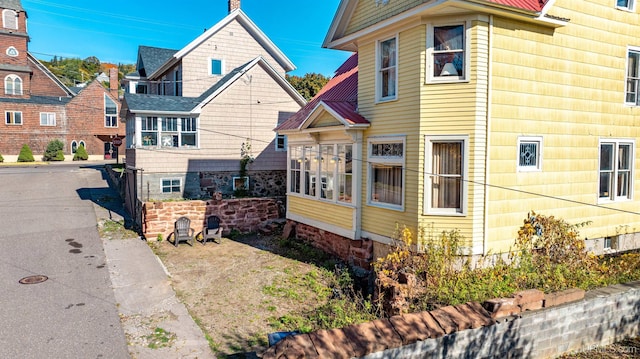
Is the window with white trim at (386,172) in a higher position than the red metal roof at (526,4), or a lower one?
lower

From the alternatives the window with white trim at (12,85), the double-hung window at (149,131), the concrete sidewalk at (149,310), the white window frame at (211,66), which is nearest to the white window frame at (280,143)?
the white window frame at (211,66)

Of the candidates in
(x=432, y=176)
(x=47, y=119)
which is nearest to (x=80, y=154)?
(x=47, y=119)

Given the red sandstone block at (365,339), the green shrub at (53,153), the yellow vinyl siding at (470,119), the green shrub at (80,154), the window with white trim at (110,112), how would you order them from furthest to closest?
the window with white trim at (110,112), the green shrub at (80,154), the green shrub at (53,153), the yellow vinyl siding at (470,119), the red sandstone block at (365,339)

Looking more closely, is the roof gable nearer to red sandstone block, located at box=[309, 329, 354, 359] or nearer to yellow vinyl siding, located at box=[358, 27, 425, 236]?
yellow vinyl siding, located at box=[358, 27, 425, 236]

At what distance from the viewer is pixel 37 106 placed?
40.0 meters

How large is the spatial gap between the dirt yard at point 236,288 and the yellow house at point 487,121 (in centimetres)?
247

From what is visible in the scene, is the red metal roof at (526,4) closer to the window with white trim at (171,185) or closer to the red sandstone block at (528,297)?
the red sandstone block at (528,297)

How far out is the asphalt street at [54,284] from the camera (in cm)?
728

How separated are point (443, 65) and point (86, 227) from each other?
48.4ft

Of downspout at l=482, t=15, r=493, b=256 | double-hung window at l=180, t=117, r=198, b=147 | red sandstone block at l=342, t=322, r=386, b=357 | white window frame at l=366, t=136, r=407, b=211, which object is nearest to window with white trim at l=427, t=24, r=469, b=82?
downspout at l=482, t=15, r=493, b=256

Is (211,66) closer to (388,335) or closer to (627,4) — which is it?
(627,4)

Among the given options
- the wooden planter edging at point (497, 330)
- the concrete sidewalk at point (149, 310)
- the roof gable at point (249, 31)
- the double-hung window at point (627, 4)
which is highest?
the roof gable at point (249, 31)

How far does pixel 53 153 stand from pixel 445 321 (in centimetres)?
4424

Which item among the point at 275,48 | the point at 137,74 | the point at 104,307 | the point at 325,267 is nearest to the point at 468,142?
the point at 325,267
